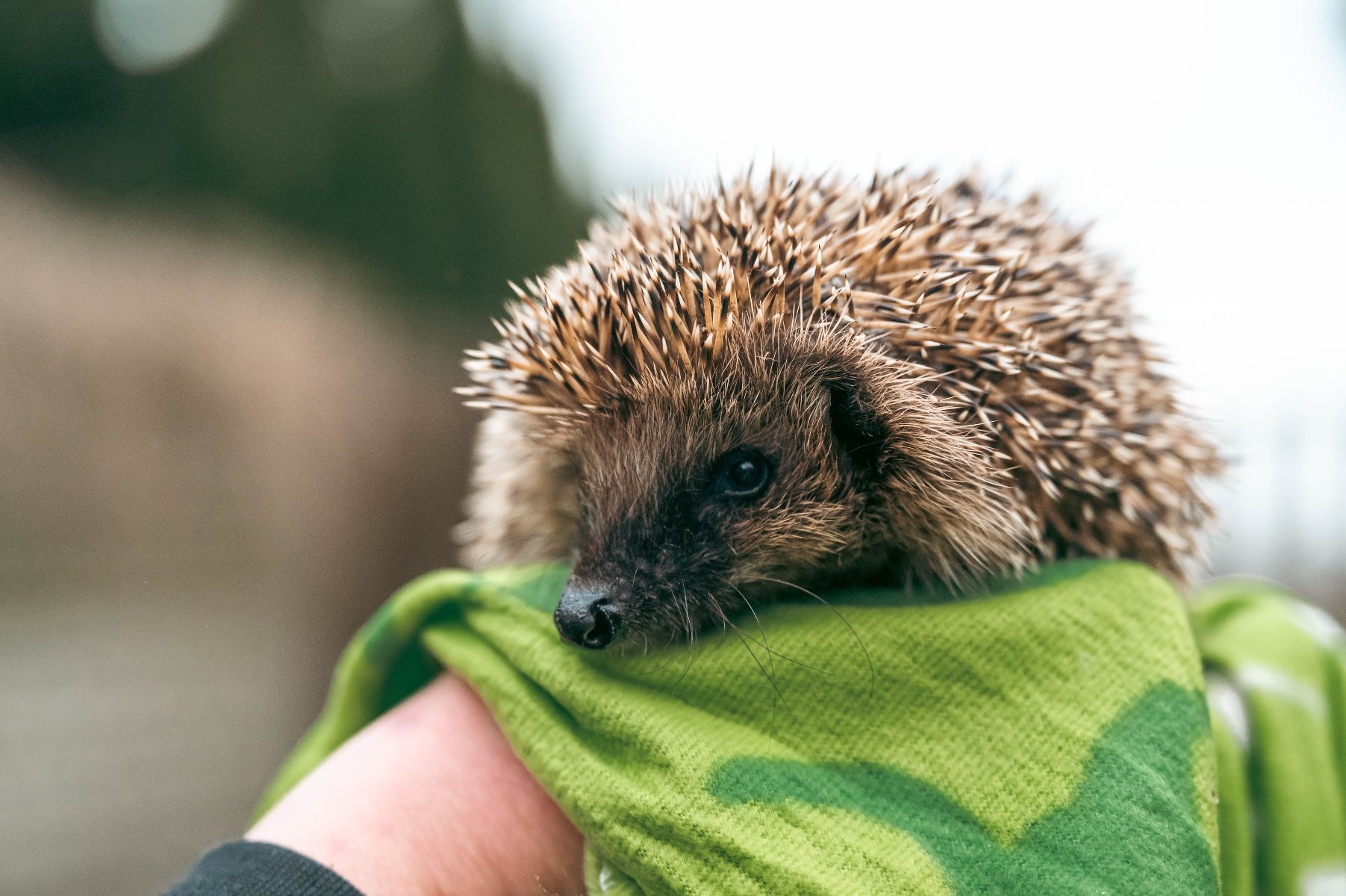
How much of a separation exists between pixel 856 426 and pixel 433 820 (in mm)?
642

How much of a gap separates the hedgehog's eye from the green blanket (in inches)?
6.1

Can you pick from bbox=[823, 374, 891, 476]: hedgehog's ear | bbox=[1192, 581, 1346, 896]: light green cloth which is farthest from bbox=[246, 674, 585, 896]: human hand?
bbox=[1192, 581, 1346, 896]: light green cloth

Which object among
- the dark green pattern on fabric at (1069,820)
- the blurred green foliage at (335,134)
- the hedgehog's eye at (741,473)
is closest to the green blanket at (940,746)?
the dark green pattern on fabric at (1069,820)

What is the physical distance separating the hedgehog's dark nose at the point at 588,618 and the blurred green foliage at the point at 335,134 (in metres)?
2.33

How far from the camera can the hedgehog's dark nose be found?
915 mm

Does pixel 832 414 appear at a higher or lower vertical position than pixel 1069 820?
higher

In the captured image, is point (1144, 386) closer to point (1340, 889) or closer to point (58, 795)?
point (1340, 889)

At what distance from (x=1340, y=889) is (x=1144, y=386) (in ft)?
1.94

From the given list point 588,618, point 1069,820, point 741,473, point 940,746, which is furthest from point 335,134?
point 1069,820

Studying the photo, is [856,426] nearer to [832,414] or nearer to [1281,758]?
[832,414]

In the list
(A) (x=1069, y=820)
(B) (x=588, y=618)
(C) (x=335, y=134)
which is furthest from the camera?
(C) (x=335, y=134)

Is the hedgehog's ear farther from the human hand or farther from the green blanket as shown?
the human hand

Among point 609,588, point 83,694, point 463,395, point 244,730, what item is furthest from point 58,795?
point 609,588

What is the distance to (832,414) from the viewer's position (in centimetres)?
108
